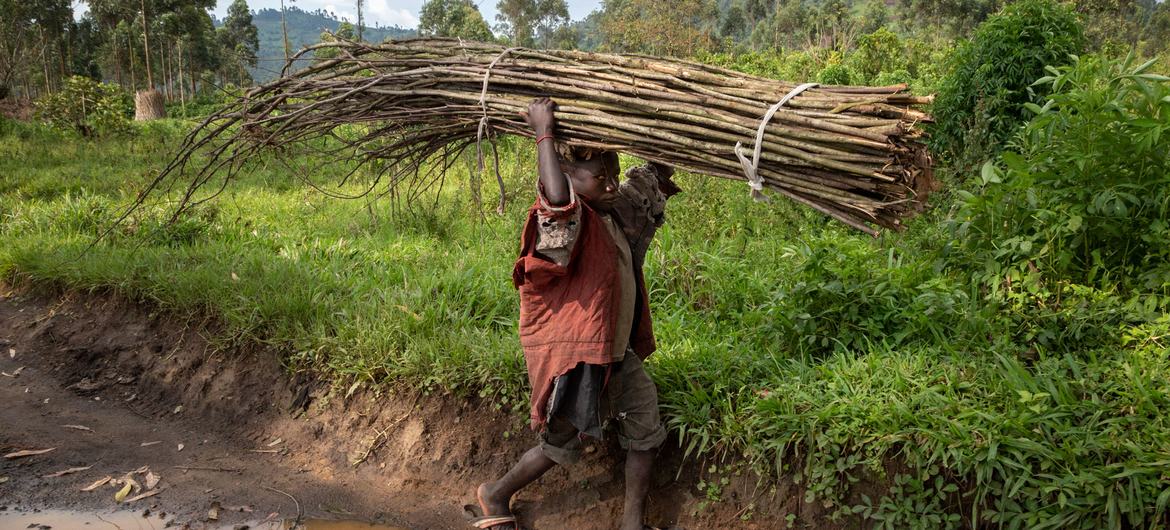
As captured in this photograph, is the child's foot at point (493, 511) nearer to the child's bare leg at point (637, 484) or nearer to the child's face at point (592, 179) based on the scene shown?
the child's bare leg at point (637, 484)

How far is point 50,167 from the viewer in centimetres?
890

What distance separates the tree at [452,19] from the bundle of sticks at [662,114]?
2640 cm

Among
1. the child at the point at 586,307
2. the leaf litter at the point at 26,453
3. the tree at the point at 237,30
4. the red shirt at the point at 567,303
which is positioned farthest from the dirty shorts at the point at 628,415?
the tree at the point at 237,30

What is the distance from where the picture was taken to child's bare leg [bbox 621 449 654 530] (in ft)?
8.84

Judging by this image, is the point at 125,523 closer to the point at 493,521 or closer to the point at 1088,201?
the point at 493,521

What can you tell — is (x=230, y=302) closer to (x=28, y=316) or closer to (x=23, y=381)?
(x=23, y=381)

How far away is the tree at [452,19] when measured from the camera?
3142cm

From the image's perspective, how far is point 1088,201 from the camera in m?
2.77

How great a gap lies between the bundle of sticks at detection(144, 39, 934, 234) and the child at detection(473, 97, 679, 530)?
0.16 metres

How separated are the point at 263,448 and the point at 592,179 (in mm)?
2224

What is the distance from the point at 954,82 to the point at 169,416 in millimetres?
4909

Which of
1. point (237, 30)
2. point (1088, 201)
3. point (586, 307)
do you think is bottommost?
point (586, 307)

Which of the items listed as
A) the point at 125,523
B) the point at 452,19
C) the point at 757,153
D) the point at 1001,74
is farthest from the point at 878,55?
the point at 452,19

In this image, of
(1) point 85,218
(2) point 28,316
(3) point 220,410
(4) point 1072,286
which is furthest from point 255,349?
(4) point 1072,286
